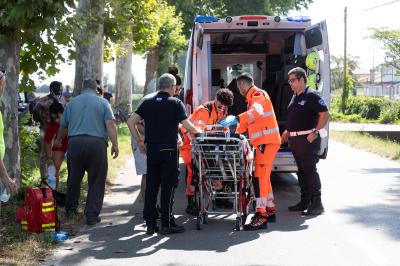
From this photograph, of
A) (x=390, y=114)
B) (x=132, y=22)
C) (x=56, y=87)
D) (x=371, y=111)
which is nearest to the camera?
(x=56, y=87)

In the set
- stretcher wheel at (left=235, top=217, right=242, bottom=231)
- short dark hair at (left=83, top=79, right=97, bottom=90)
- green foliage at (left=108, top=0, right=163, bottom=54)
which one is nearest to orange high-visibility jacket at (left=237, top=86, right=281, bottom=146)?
A: stretcher wheel at (left=235, top=217, right=242, bottom=231)

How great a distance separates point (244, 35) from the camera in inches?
520

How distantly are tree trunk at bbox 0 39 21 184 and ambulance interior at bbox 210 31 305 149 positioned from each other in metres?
3.36

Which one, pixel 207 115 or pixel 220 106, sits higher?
pixel 220 106

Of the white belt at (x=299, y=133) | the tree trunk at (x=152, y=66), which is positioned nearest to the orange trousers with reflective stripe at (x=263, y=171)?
the white belt at (x=299, y=133)

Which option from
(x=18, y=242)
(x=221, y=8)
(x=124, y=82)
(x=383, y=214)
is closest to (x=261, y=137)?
(x=383, y=214)

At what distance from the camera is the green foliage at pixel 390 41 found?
269 feet

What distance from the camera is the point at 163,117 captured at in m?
8.22

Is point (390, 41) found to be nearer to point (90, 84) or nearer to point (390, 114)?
point (390, 114)

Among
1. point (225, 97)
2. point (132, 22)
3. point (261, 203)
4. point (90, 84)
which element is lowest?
point (261, 203)

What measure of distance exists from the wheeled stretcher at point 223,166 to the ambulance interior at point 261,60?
11.0 ft

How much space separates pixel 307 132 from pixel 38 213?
370cm

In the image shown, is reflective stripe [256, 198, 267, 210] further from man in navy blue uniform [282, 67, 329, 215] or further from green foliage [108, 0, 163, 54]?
green foliage [108, 0, 163, 54]

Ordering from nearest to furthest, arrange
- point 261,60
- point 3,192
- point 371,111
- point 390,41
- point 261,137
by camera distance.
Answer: point 3,192, point 261,137, point 261,60, point 371,111, point 390,41
